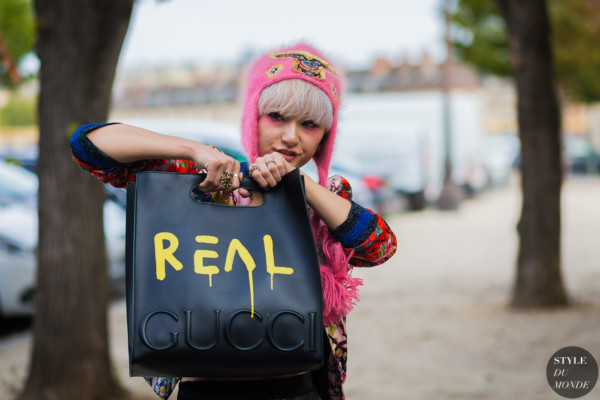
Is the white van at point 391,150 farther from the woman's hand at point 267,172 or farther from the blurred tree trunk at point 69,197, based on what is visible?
the woman's hand at point 267,172

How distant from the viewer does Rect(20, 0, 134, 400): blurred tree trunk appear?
3.98 metres

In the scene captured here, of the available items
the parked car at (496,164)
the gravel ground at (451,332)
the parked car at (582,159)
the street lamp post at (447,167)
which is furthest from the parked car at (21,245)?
the parked car at (582,159)

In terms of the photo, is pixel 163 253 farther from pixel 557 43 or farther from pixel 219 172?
pixel 557 43

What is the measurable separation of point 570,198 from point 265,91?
20.9m

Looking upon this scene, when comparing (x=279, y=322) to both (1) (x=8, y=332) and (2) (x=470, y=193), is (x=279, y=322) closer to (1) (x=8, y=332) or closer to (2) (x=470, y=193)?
(1) (x=8, y=332)

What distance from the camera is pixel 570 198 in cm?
2116

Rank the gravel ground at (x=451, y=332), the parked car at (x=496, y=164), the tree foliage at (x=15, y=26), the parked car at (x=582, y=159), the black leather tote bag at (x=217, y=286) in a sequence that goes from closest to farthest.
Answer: the black leather tote bag at (x=217, y=286) < the gravel ground at (x=451, y=332) < the tree foliage at (x=15, y=26) < the parked car at (x=496, y=164) < the parked car at (x=582, y=159)

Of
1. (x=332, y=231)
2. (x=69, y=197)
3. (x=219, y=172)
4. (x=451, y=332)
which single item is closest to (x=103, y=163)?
(x=219, y=172)

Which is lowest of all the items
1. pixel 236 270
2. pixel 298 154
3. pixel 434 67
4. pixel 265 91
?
pixel 236 270

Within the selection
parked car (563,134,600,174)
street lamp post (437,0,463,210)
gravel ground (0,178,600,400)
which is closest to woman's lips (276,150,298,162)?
gravel ground (0,178,600,400)

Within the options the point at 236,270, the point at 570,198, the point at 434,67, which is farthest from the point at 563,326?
the point at 434,67

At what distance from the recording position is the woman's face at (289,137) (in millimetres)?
1838

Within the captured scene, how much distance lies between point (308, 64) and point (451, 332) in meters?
4.80

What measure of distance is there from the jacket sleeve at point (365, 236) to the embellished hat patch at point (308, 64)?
377 millimetres
